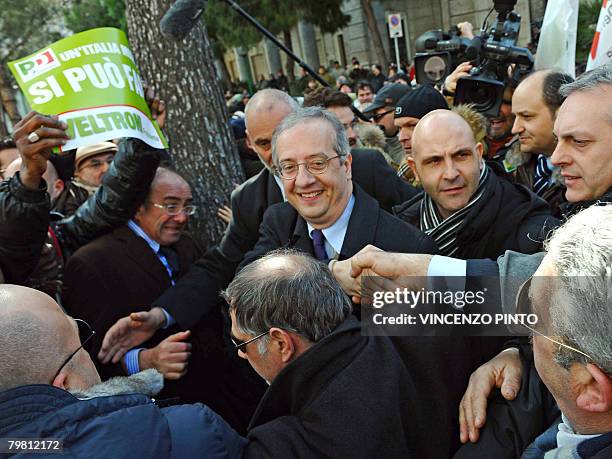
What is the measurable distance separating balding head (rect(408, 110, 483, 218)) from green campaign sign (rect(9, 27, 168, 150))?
1.26 metres

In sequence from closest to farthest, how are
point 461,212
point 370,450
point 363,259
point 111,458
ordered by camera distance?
point 111,458 < point 370,450 < point 363,259 < point 461,212

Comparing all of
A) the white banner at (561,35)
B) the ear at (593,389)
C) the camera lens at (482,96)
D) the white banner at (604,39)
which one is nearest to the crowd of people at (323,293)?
the ear at (593,389)

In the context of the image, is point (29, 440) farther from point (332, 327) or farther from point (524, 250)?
point (524, 250)

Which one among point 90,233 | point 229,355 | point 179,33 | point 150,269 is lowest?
point 229,355

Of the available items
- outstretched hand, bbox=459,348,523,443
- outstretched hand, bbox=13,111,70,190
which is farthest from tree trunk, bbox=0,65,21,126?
outstretched hand, bbox=459,348,523,443

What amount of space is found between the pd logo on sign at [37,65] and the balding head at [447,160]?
1.60 metres

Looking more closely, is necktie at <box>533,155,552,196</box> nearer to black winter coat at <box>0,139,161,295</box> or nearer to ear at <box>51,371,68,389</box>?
black winter coat at <box>0,139,161,295</box>

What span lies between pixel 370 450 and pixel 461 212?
114 centimetres

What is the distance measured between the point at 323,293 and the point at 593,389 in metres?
0.74

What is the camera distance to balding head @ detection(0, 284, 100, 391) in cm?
146

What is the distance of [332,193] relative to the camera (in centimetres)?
237

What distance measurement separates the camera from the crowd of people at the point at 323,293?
130 centimetres

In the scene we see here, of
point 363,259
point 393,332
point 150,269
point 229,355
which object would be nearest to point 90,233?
point 150,269

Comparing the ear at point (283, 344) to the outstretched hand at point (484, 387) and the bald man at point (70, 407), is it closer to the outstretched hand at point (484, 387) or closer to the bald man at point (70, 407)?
the bald man at point (70, 407)
